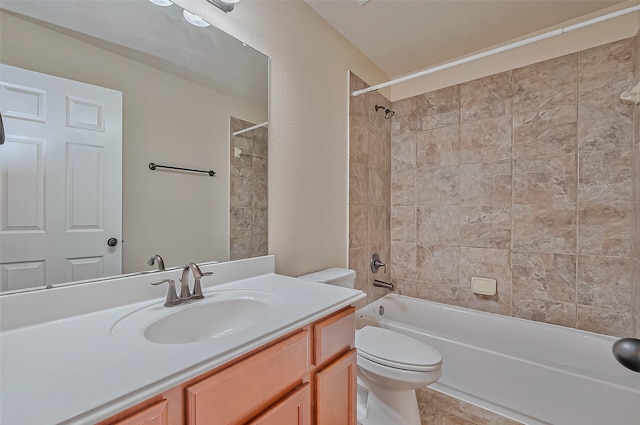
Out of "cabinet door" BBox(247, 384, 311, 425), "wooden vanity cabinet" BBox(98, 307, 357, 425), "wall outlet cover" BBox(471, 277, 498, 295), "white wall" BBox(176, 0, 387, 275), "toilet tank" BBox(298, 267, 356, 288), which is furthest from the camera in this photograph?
"wall outlet cover" BBox(471, 277, 498, 295)

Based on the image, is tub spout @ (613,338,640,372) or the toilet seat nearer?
tub spout @ (613,338,640,372)

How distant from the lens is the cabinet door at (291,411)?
72 cm

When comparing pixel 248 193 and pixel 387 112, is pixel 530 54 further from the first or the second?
pixel 248 193

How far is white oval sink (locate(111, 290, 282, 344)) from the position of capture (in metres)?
0.81

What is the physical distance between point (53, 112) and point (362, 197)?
1746mm

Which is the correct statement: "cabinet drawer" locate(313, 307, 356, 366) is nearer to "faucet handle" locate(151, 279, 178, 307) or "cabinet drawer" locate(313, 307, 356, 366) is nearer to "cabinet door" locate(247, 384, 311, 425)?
"cabinet door" locate(247, 384, 311, 425)

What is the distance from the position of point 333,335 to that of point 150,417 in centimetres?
58

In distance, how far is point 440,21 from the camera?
5.97ft

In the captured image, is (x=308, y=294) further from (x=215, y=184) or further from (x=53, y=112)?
(x=53, y=112)

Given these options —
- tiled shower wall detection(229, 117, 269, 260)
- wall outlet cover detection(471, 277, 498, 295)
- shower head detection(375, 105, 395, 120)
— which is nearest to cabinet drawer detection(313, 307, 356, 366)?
tiled shower wall detection(229, 117, 269, 260)

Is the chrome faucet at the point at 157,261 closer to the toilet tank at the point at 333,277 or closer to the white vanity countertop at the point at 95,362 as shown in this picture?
the white vanity countertop at the point at 95,362

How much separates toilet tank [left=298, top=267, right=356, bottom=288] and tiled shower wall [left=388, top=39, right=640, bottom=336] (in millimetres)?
969

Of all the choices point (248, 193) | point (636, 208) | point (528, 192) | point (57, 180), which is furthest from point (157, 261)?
point (636, 208)

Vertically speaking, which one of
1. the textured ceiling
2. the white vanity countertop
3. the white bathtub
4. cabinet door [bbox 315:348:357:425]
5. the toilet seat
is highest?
the textured ceiling
